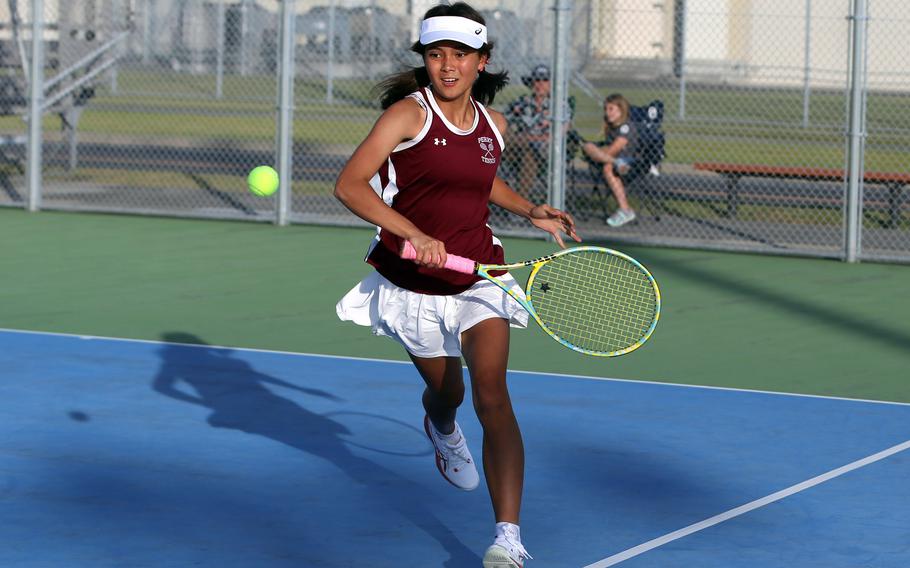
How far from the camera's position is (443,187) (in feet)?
19.7

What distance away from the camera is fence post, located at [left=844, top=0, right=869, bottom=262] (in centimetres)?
1420

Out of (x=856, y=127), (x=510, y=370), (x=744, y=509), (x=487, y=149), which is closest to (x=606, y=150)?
(x=856, y=127)

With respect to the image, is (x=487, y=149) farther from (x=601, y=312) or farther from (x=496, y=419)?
(x=601, y=312)

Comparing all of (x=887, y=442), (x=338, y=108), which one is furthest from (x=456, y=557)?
(x=338, y=108)

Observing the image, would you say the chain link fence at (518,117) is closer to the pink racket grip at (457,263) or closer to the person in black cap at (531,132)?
the person in black cap at (531,132)

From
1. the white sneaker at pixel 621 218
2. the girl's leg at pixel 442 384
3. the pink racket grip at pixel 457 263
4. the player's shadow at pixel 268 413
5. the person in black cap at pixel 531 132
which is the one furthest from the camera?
the white sneaker at pixel 621 218

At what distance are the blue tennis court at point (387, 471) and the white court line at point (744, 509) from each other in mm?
13

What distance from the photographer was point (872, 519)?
257 inches

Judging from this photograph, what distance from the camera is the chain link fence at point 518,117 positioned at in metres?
16.7

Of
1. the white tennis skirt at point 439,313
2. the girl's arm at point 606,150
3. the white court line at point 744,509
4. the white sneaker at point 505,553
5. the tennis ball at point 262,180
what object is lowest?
the white court line at point 744,509

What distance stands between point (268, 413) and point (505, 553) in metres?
2.97

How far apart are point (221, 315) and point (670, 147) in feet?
56.9

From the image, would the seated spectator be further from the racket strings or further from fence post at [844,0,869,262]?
the racket strings

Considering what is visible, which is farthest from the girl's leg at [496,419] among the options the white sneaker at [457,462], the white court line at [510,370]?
the white court line at [510,370]
